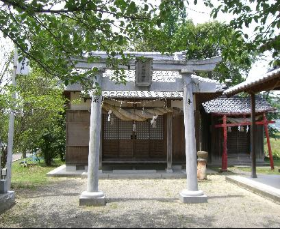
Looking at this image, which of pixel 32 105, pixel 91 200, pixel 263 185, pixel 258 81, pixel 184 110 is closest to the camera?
pixel 91 200

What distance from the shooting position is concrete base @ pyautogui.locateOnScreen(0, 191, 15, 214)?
6794mm

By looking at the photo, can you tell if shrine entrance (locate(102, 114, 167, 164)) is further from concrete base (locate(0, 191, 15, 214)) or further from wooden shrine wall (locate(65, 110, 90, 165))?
concrete base (locate(0, 191, 15, 214))

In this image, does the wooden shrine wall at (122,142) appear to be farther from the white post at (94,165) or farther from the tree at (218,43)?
the tree at (218,43)

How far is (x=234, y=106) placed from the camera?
56.7 ft

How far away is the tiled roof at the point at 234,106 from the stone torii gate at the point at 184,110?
804cm

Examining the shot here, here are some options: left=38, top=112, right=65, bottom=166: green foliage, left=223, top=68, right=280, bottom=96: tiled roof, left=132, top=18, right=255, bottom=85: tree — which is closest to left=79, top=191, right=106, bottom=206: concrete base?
left=132, top=18, right=255, bottom=85: tree

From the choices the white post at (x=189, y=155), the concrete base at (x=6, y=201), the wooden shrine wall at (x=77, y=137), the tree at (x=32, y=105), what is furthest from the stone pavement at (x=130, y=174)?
the concrete base at (x=6, y=201)

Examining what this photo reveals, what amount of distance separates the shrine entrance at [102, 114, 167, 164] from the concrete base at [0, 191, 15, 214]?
20.7 feet

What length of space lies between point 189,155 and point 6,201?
4370mm

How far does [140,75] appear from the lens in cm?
798

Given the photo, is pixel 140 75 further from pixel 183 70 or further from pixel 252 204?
pixel 252 204

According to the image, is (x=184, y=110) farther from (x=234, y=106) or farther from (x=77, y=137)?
(x=234, y=106)

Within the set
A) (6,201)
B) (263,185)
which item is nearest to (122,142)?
(263,185)

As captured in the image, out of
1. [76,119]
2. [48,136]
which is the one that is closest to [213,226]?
[76,119]
